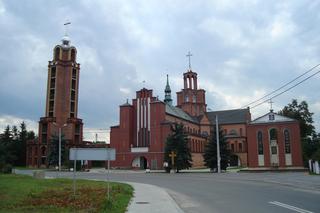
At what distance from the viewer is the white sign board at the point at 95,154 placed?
49.6 ft

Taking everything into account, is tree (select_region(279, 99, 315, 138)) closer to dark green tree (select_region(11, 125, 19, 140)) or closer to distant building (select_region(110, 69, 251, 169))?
distant building (select_region(110, 69, 251, 169))

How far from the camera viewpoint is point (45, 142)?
87375 millimetres

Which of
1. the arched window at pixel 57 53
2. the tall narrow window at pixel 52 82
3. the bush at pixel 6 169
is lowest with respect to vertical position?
the bush at pixel 6 169

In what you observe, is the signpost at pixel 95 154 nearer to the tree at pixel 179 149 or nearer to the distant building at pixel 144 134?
the tree at pixel 179 149

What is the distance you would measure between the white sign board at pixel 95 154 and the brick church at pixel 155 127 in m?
49.5

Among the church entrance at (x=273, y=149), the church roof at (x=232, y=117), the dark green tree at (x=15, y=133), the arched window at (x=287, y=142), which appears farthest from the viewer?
the dark green tree at (x=15, y=133)

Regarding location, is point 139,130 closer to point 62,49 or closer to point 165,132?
point 165,132

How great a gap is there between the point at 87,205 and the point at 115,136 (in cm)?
6105

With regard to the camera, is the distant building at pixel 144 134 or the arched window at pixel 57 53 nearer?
the distant building at pixel 144 134

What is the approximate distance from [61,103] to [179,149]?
44.3 m

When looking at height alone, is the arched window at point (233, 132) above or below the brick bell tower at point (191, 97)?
below

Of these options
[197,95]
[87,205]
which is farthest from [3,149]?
[197,95]

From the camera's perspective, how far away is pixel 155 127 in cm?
7012

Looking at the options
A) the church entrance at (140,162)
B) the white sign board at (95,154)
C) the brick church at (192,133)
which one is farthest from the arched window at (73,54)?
the white sign board at (95,154)
